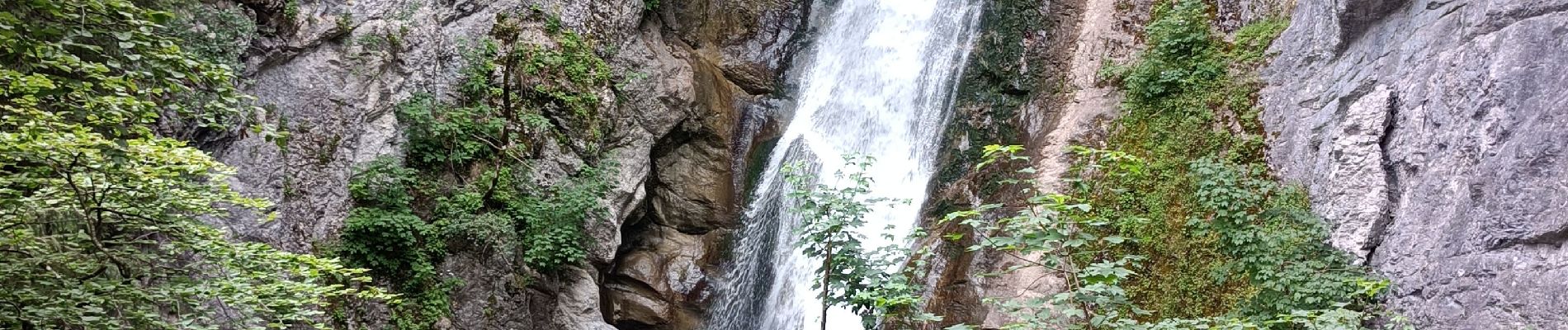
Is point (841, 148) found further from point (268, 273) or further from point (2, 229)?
point (2, 229)

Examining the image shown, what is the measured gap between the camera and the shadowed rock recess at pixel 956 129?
699 cm

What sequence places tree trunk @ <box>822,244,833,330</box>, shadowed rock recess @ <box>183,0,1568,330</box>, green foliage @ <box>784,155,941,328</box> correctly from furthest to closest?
shadowed rock recess @ <box>183,0,1568,330</box>, green foliage @ <box>784,155,941,328</box>, tree trunk @ <box>822,244,833,330</box>

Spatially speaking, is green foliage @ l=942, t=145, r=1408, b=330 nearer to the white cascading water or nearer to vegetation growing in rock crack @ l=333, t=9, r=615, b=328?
the white cascading water

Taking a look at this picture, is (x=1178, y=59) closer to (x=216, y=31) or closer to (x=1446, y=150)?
(x=1446, y=150)

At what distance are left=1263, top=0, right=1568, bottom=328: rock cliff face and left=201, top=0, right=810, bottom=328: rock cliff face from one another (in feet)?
23.6

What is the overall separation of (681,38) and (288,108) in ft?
19.4

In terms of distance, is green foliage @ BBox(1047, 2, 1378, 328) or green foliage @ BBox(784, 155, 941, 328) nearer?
green foliage @ BBox(784, 155, 941, 328)

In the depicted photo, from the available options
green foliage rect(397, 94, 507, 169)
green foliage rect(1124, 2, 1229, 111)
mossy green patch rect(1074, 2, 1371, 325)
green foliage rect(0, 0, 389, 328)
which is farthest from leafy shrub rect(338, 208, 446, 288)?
green foliage rect(1124, 2, 1229, 111)

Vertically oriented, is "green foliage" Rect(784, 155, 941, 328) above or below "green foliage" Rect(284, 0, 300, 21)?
below

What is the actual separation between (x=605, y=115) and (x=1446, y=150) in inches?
342

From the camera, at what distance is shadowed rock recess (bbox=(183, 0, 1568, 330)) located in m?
6.99

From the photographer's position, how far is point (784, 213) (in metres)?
12.8

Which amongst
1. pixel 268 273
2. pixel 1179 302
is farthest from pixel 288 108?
pixel 1179 302

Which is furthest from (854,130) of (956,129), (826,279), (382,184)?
(826,279)
